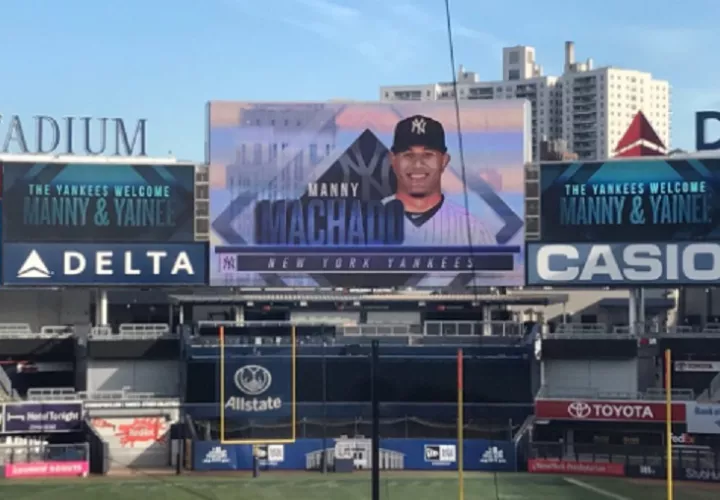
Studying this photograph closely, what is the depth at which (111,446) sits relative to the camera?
46156mm

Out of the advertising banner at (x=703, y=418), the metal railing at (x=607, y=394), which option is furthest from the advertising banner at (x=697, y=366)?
the advertising banner at (x=703, y=418)

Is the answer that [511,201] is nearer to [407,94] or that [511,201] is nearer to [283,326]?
[283,326]

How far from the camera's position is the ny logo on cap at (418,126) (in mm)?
50875

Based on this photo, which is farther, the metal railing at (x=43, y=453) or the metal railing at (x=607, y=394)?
the metal railing at (x=607, y=394)

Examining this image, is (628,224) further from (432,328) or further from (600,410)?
(432,328)

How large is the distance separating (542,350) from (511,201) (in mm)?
6156

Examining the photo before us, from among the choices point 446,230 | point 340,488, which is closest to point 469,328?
point 446,230

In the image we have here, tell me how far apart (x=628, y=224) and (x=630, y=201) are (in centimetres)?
93

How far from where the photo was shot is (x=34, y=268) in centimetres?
5034

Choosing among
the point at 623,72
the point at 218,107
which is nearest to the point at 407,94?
the point at 623,72

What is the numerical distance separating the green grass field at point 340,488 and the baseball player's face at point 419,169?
13178 millimetres

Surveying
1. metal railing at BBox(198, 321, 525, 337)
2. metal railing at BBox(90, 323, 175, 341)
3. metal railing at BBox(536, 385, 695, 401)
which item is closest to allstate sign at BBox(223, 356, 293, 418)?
metal railing at BBox(198, 321, 525, 337)

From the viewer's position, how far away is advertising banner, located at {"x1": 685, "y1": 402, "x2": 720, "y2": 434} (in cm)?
4366

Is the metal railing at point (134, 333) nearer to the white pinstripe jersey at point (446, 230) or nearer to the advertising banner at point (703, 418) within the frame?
the white pinstripe jersey at point (446, 230)
